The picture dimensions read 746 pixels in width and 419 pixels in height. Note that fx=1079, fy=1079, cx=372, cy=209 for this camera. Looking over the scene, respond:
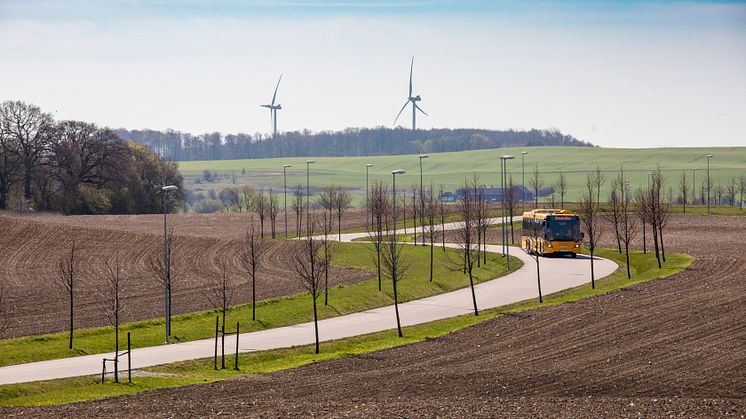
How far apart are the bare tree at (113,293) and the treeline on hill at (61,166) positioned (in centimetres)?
5033

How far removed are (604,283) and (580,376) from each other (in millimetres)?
35855

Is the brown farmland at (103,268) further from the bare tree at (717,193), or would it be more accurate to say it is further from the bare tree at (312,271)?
the bare tree at (717,193)

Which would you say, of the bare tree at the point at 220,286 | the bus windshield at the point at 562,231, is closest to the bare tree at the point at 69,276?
the bare tree at the point at 220,286

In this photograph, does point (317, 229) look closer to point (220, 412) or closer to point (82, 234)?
point (82, 234)

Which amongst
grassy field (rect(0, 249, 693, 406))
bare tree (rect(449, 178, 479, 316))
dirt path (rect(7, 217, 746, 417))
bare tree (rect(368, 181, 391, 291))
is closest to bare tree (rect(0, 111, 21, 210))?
bare tree (rect(368, 181, 391, 291))

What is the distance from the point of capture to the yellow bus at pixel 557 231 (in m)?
88.2

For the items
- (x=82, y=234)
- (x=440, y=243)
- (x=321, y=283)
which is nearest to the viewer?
(x=321, y=283)

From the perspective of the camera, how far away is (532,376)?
36.8m

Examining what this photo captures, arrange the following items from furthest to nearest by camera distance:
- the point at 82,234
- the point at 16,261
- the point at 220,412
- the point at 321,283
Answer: the point at 82,234
the point at 16,261
the point at 321,283
the point at 220,412

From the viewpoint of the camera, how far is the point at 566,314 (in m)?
53.4

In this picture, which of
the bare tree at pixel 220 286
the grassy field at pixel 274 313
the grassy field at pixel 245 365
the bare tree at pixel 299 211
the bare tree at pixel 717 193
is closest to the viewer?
the grassy field at pixel 245 365

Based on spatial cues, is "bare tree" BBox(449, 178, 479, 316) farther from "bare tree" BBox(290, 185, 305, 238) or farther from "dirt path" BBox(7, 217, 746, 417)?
"bare tree" BBox(290, 185, 305, 238)

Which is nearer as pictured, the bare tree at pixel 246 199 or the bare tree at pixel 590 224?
the bare tree at pixel 590 224

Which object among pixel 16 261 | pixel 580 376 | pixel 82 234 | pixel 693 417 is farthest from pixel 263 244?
pixel 693 417
